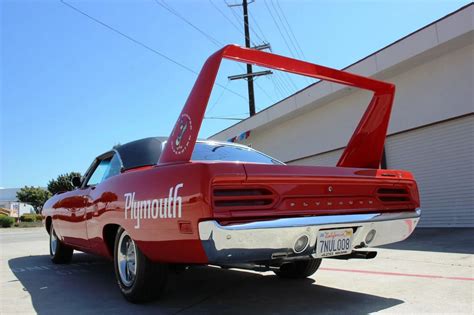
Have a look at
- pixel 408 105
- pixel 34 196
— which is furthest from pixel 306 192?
pixel 34 196

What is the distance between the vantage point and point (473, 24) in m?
8.94

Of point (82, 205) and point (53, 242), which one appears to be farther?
point (53, 242)

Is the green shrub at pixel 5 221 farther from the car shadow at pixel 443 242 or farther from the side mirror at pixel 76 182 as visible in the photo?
the car shadow at pixel 443 242

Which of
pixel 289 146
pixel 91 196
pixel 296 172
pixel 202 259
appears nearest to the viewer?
pixel 202 259

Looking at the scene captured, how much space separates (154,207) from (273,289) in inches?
68.5

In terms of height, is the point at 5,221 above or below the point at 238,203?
below

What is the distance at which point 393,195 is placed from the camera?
384 cm

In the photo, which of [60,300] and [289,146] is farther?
[289,146]

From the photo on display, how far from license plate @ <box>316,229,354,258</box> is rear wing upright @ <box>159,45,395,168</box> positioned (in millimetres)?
1097

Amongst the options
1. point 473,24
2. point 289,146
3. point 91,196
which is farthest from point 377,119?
point 289,146

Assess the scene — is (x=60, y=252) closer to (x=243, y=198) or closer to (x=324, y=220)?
(x=243, y=198)

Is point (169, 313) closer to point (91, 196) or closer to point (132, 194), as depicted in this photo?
point (132, 194)

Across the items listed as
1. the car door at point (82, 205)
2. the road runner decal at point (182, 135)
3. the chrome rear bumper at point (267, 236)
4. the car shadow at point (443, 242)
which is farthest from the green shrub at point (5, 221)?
the chrome rear bumper at point (267, 236)

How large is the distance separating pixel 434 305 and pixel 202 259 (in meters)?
2.05
